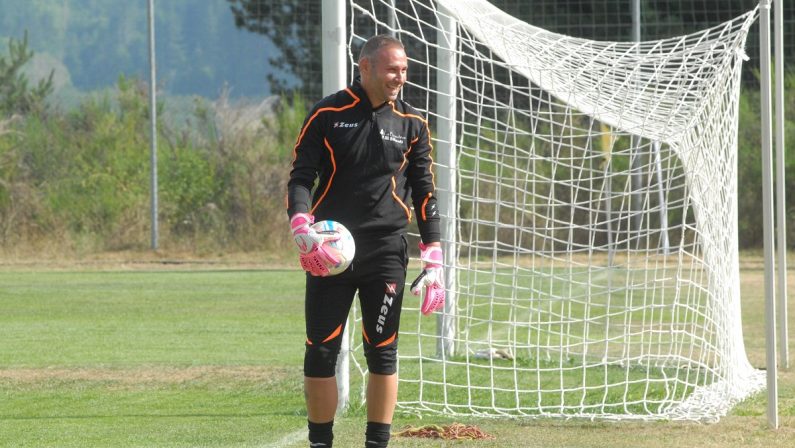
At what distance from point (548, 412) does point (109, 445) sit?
102 inches

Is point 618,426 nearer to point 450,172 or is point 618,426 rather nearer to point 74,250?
point 450,172

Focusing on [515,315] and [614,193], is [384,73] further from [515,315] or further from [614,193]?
[614,193]

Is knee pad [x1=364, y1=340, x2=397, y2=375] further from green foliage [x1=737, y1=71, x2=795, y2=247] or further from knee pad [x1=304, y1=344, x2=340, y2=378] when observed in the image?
green foliage [x1=737, y1=71, x2=795, y2=247]

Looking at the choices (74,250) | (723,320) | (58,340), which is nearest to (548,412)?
(723,320)

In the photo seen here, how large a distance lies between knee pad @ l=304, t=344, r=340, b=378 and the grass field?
43.0 inches

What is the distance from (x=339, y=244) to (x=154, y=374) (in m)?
4.76

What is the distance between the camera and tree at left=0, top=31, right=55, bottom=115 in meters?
35.8

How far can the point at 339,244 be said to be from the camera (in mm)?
5262

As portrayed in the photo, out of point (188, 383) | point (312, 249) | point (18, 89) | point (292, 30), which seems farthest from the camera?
point (18, 89)

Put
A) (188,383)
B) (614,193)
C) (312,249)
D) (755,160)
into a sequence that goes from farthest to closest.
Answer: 1. (755,160)
2. (188,383)
3. (614,193)
4. (312,249)

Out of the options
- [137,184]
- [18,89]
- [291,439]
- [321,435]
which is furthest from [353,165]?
[18,89]

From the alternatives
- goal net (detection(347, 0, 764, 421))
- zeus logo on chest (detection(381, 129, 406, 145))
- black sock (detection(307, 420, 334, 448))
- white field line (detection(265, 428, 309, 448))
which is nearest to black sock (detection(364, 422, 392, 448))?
black sock (detection(307, 420, 334, 448))

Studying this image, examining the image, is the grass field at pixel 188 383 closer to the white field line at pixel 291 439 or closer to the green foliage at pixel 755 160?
the white field line at pixel 291 439

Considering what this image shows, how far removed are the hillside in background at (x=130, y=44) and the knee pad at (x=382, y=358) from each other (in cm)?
5562
